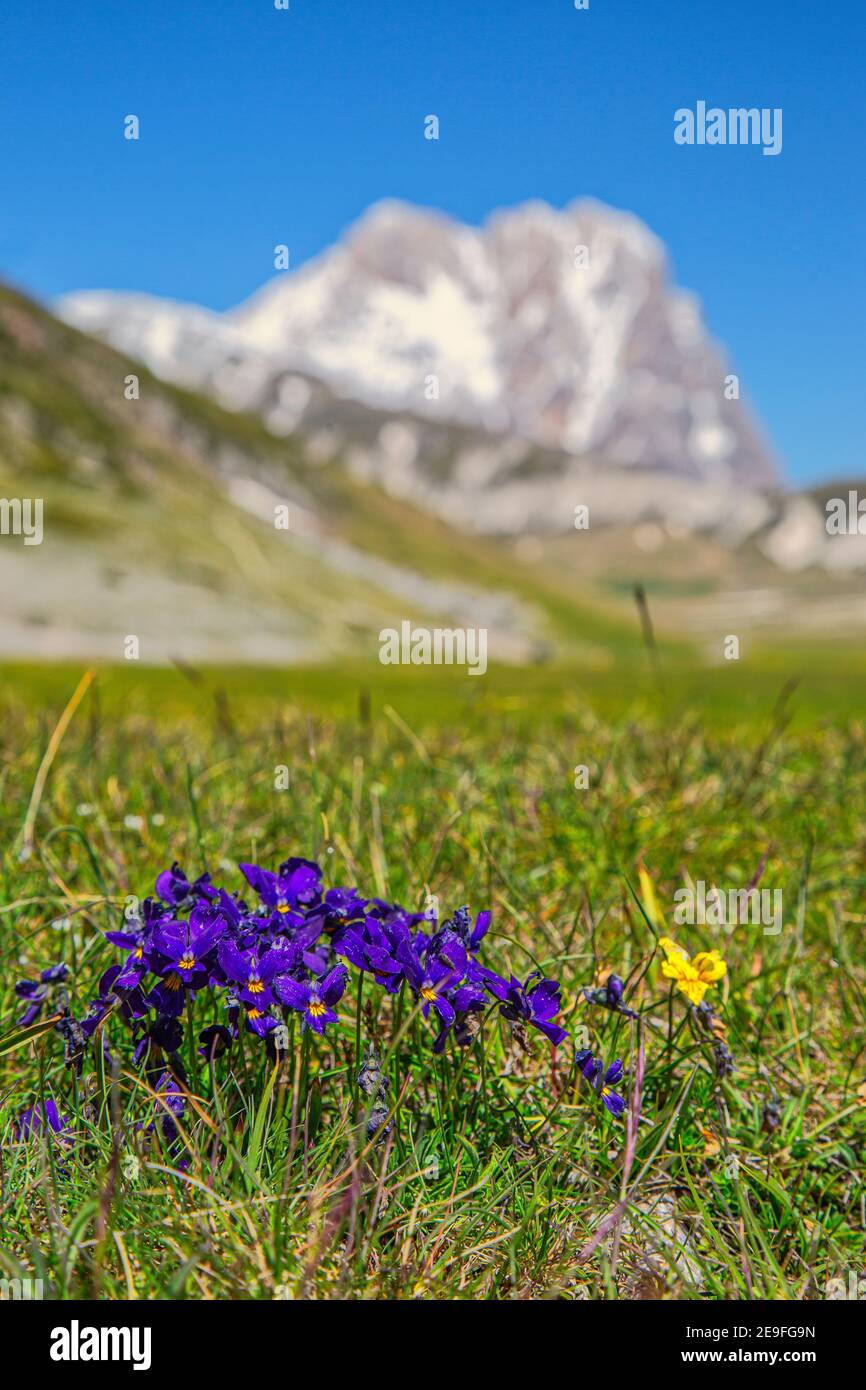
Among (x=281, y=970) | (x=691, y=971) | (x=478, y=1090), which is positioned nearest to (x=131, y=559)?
(x=478, y=1090)

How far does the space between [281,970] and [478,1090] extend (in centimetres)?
94

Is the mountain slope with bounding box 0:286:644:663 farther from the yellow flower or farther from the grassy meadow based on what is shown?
the yellow flower

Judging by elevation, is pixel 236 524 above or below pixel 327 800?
above

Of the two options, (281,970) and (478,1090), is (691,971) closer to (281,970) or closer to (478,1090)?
(478,1090)

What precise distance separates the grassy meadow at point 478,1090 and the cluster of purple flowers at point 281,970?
0.37ft

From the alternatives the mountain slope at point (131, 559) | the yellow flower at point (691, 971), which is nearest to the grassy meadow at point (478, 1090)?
the yellow flower at point (691, 971)

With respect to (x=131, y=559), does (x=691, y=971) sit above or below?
below

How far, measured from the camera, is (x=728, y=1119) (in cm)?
295

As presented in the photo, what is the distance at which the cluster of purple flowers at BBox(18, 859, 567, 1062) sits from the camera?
2361 millimetres

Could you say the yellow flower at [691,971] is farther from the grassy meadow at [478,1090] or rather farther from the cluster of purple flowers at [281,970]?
the cluster of purple flowers at [281,970]

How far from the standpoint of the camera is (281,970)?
2.38 meters

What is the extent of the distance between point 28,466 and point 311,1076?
136 meters
